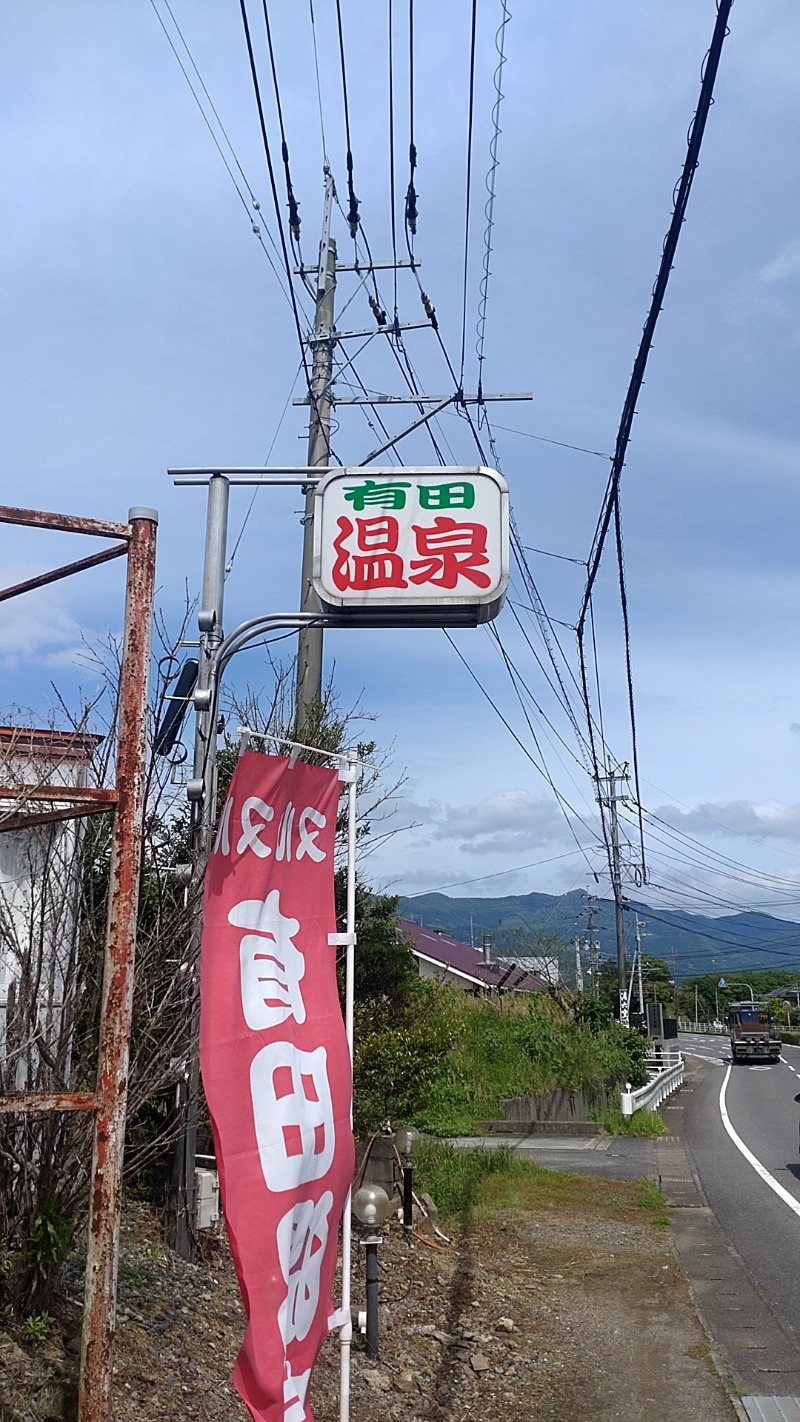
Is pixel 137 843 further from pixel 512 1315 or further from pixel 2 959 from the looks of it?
pixel 512 1315

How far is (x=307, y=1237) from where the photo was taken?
13.6 ft

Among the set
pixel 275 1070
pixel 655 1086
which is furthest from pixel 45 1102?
pixel 655 1086

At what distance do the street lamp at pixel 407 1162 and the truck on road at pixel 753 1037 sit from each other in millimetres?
42974

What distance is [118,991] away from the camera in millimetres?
3637

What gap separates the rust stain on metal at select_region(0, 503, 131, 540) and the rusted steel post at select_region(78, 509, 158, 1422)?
0.06m

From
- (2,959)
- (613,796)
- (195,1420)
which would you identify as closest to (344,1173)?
(195,1420)

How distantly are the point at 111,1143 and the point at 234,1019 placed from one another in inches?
23.1

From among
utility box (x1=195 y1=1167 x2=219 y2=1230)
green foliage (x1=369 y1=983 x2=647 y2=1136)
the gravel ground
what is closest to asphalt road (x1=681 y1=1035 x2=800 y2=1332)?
the gravel ground

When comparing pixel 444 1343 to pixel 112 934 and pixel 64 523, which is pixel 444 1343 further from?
pixel 64 523

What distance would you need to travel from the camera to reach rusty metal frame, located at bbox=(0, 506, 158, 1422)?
3.43 m

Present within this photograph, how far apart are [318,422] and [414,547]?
6.79 metres

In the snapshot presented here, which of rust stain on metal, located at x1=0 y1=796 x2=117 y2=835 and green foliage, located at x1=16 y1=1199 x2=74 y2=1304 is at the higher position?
rust stain on metal, located at x1=0 y1=796 x2=117 y2=835

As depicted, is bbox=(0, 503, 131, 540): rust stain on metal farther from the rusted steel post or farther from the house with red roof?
the house with red roof

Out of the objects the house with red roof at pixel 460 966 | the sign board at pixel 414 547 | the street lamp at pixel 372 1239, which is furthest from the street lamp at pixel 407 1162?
the house with red roof at pixel 460 966
